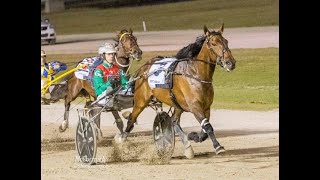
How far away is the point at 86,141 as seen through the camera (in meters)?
9.91

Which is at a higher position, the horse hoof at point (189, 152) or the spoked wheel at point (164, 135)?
the spoked wheel at point (164, 135)

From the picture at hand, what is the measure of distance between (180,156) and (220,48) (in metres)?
1.57

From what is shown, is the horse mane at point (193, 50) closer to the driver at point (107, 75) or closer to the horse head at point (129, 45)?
the horse head at point (129, 45)

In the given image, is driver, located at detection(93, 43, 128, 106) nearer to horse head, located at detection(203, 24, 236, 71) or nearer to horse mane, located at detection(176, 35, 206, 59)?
horse mane, located at detection(176, 35, 206, 59)

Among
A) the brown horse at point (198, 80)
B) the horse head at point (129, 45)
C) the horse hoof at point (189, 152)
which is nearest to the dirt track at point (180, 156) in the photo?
the horse hoof at point (189, 152)

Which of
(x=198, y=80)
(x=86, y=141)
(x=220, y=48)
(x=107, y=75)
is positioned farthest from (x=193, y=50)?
(x=86, y=141)

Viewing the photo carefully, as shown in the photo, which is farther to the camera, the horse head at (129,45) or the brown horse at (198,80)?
the horse head at (129,45)

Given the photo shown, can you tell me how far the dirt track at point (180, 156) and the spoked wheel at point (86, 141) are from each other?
0.34 ft

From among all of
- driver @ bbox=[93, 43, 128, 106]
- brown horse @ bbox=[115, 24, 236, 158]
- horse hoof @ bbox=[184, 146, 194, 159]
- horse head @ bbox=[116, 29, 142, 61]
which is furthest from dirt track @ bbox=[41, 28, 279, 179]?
horse head @ bbox=[116, 29, 142, 61]

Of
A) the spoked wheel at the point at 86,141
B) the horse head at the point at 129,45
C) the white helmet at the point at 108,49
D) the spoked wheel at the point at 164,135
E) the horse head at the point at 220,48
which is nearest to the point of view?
the horse head at the point at 220,48

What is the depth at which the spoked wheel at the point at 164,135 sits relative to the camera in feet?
33.8

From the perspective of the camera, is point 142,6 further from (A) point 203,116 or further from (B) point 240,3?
(A) point 203,116
